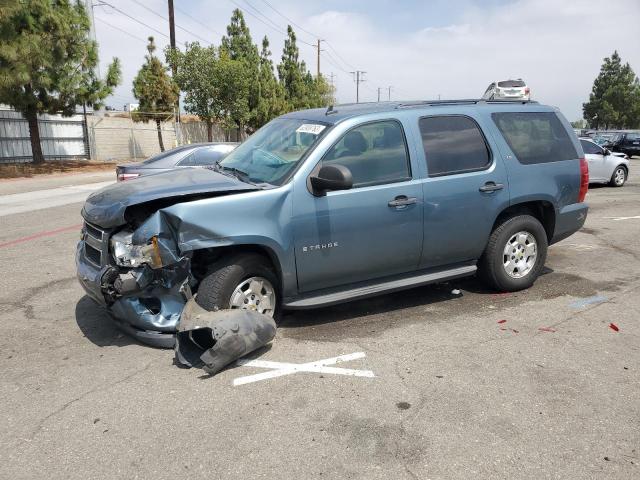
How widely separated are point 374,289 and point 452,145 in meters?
1.58

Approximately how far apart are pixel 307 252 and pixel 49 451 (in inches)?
88.3

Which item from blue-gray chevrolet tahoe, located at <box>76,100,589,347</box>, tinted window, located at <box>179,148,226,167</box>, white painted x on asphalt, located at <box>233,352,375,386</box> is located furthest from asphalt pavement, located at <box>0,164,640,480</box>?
tinted window, located at <box>179,148,226,167</box>

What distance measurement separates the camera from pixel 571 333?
468cm

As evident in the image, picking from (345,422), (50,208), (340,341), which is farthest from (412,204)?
(50,208)

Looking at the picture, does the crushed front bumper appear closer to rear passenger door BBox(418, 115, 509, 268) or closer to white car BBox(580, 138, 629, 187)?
rear passenger door BBox(418, 115, 509, 268)

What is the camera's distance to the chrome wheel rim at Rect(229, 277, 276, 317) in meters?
4.26

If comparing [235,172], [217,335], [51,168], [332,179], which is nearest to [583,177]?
[332,179]

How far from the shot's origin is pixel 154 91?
32.0 metres

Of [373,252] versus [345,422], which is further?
[373,252]

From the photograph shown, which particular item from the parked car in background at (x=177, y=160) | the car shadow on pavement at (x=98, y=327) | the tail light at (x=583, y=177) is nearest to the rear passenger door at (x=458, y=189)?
the tail light at (x=583, y=177)

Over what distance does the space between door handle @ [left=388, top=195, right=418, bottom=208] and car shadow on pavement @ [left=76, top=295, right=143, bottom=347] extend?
242 centimetres

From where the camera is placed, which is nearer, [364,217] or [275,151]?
[364,217]

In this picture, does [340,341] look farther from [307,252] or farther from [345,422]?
[345,422]

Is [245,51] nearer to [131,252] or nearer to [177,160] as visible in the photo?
[177,160]
